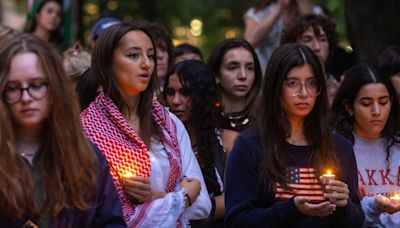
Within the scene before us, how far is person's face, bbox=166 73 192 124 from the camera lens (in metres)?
5.98

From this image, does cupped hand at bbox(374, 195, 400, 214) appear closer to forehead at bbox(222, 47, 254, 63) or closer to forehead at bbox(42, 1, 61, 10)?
forehead at bbox(222, 47, 254, 63)

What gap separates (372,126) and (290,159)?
1.12 metres

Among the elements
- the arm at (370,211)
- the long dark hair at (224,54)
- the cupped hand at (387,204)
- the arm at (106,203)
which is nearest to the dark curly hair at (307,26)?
the long dark hair at (224,54)

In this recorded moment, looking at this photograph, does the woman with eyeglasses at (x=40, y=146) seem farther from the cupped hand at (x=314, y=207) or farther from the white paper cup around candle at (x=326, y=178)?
the white paper cup around candle at (x=326, y=178)

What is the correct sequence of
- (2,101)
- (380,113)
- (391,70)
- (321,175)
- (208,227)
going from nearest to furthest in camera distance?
(2,101) < (321,175) < (208,227) < (380,113) < (391,70)

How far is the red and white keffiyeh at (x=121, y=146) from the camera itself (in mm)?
4668

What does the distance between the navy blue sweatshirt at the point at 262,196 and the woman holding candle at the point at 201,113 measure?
697mm

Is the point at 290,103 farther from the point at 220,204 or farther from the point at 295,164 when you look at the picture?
the point at 220,204

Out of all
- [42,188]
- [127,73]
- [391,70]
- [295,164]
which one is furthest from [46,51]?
[391,70]

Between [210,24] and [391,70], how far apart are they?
6.36 m

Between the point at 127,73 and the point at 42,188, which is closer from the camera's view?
the point at 42,188

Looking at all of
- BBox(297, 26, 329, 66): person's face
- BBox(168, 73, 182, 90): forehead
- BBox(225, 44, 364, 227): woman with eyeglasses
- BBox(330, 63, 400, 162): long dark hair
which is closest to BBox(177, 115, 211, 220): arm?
BBox(225, 44, 364, 227): woman with eyeglasses

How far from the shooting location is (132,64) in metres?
4.95

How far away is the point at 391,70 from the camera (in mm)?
6516
